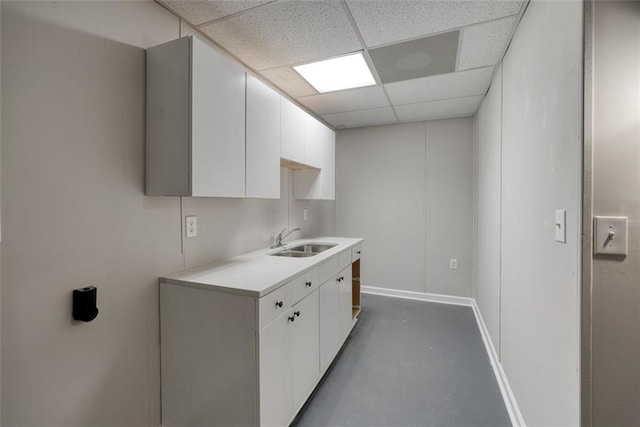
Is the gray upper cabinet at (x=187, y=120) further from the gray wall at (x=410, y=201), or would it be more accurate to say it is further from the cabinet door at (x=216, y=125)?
the gray wall at (x=410, y=201)

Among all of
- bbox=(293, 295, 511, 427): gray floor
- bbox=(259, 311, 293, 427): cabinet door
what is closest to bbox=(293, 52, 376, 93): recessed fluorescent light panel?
bbox=(259, 311, 293, 427): cabinet door

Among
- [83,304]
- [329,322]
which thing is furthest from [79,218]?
[329,322]

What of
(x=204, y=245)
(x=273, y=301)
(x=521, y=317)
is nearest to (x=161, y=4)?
(x=204, y=245)

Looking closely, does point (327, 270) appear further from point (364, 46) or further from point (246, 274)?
point (364, 46)

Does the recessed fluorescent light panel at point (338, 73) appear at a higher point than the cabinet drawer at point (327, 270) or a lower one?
higher

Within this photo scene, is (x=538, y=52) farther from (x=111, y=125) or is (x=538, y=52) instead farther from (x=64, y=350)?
(x=64, y=350)

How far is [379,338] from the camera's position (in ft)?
8.61

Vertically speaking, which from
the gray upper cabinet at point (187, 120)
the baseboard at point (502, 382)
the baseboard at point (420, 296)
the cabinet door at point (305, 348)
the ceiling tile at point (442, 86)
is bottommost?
the baseboard at point (502, 382)

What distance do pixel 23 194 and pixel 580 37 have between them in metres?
2.03

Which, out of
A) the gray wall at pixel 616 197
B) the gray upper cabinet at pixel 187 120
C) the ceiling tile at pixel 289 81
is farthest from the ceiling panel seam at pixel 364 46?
the gray wall at pixel 616 197

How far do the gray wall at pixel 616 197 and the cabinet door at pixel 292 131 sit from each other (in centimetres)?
172

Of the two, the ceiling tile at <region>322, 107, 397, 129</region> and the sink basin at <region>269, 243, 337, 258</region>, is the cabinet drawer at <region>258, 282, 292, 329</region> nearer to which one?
the sink basin at <region>269, 243, 337, 258</region>

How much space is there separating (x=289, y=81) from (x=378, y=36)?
3.12 ft

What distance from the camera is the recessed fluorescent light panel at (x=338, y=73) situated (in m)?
2.11
